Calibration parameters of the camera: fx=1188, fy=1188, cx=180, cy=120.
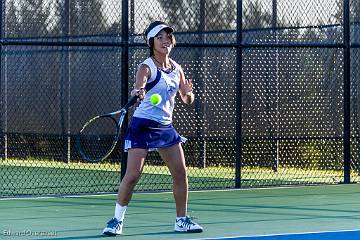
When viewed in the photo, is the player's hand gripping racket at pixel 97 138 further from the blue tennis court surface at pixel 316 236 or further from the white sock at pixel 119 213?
the blue tennis court surface at pixel 316 236

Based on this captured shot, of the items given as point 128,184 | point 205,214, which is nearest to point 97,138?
point 205,214

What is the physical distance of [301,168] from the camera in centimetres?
1684

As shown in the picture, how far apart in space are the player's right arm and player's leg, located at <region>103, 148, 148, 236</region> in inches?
20.5

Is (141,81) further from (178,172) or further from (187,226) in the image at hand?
(187,226)

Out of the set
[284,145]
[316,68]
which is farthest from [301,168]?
[316,68]

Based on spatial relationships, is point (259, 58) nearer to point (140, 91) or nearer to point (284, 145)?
point (284, 145)

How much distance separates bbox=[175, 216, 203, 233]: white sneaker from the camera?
372 inches

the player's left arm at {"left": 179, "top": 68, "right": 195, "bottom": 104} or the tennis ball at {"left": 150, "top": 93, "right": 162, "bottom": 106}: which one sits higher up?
the player's left arm at {"left": 179, "top": 68, "right": 195, "bottom": 104}

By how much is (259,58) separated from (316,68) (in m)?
0.81

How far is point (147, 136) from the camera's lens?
9.42m

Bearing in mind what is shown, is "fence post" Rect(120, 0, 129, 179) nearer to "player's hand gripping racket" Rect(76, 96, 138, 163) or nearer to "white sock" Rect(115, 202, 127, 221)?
"white sock" Rect(115, 202, 127, 221)

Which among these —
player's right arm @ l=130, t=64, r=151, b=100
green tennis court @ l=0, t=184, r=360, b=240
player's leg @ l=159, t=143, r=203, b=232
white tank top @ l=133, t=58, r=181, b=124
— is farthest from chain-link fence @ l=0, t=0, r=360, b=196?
player's right arm @ l=130, t=64, r=151, b=100

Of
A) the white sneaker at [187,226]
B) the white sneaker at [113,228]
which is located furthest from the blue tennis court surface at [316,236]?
the white sneaker at [113,228]

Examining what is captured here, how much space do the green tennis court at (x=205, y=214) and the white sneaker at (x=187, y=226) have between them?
80mm
